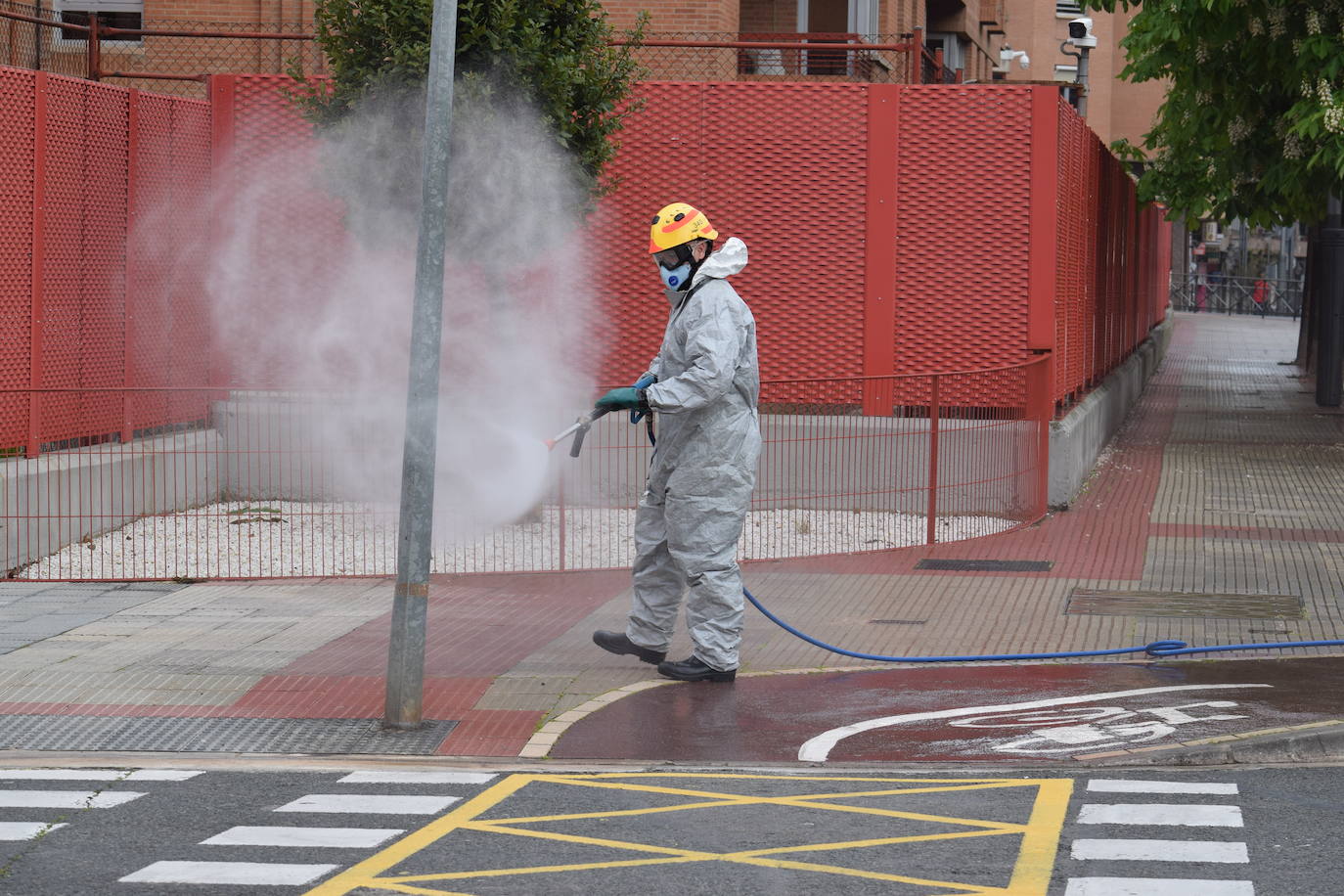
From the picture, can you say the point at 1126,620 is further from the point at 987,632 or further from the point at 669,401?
the point at 669,401

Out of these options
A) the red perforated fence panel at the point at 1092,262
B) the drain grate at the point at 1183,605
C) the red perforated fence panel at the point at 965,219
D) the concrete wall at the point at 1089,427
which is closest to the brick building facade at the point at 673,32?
the red perforated fence panel at the point at 965,219

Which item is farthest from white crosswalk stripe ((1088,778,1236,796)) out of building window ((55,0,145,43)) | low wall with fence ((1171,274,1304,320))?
low wall with fence ((1171,274,1304,320))

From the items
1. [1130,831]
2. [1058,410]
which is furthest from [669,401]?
[1058,410]

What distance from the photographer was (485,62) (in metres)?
11.8

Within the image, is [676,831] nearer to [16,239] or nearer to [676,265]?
[676,265]

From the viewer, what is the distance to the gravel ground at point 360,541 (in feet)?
37.3

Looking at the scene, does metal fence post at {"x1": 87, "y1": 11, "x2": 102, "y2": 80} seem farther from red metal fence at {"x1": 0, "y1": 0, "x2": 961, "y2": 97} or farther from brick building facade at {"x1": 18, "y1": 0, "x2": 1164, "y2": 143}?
brick building facade at {"x1": 18, "y1": 0, "x2": 1164, "y2": 143}

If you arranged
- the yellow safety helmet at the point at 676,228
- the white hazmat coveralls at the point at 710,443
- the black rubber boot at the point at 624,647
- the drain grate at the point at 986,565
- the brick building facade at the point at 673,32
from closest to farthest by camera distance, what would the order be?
the white hazmat coveralls at the point at 710,443 < the yellow safety helmet at the point at 676,228 < the black rubber boot at the point at 624,647 < the drain grate at the point at 986,565 < the brick building facade at the point at 673,32

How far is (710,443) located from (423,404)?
4.08 feet

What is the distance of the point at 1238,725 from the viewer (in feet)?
23.5

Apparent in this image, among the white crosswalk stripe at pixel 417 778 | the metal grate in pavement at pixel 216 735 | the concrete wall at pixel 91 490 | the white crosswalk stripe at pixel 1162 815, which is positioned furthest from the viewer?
the concrete wall at pixel 91 490

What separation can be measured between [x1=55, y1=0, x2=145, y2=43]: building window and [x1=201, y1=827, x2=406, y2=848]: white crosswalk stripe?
13.7m

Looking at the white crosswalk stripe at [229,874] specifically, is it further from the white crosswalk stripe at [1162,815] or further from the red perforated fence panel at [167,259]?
the red perforated fence panel at [167,259]

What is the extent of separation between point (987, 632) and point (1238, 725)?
6.92ft
